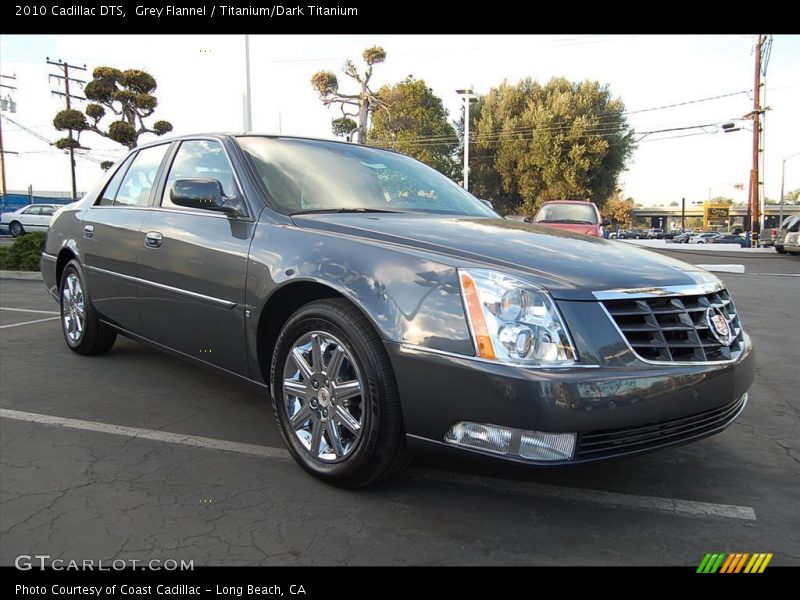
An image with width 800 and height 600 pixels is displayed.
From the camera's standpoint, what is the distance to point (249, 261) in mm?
2965

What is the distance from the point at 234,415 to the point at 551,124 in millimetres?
31501

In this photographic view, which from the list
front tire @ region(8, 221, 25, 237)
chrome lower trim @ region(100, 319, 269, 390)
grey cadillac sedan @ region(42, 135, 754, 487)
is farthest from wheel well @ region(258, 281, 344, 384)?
front tire @ region(8, 221, 25, 237)

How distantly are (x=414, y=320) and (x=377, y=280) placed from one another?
254mm

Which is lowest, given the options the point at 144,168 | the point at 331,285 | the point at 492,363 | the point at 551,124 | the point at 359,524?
the point at 359,524

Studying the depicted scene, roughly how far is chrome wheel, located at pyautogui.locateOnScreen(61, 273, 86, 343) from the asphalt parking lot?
1.00 m

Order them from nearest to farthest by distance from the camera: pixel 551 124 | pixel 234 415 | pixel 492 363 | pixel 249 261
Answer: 1. pixel 492 363
2. pixel 249 261
3. pixel 234 415
4. pixel 551 124

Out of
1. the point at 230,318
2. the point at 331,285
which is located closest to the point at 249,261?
the point at 230,318

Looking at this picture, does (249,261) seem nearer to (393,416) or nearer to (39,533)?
(393,416)

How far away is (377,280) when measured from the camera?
7.95 feet

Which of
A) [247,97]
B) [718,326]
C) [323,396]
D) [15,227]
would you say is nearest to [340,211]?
[323,396]

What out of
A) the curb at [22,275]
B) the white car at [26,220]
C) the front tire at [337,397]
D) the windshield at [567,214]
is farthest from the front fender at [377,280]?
the white car at [26,220]

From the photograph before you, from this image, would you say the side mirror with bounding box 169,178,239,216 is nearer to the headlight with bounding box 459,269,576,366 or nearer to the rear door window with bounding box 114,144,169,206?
the rear door window with bounding box 114,144,169,206

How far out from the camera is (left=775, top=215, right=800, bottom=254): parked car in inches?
835

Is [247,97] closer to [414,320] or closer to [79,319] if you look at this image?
[79,319]
